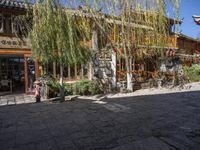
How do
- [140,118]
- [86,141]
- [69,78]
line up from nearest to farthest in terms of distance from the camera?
[86,141] < [140,118] < [69,78]

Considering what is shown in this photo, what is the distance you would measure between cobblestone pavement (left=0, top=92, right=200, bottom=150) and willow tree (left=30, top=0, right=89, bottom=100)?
2164 millimetres

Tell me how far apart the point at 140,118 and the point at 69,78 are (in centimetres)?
710

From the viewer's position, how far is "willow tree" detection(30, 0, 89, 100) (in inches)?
312

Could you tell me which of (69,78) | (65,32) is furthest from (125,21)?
(69,78)

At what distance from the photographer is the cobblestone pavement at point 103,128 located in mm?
4195

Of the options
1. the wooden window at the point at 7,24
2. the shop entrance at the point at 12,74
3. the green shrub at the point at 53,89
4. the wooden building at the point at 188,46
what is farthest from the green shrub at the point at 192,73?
the wooden window at the point at 7,24

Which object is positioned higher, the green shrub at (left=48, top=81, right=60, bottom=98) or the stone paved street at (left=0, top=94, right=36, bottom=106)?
the green shrub at (left=48, top=81, right=60, bottom=98)

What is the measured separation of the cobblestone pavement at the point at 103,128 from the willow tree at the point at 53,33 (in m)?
2.16

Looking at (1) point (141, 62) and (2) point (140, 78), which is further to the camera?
(1) point (141, 62)

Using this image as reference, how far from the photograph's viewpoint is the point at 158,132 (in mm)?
4820

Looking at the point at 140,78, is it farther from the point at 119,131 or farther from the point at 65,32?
the point at 119,131

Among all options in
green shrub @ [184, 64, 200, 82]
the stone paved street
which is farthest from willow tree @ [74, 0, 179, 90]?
green shrub @ [184, 64, 200, 82]

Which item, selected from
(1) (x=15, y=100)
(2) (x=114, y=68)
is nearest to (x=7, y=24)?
(1) (x=15, y=100)

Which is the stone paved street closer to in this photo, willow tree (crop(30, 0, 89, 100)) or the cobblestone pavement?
the cobblestone pavement
